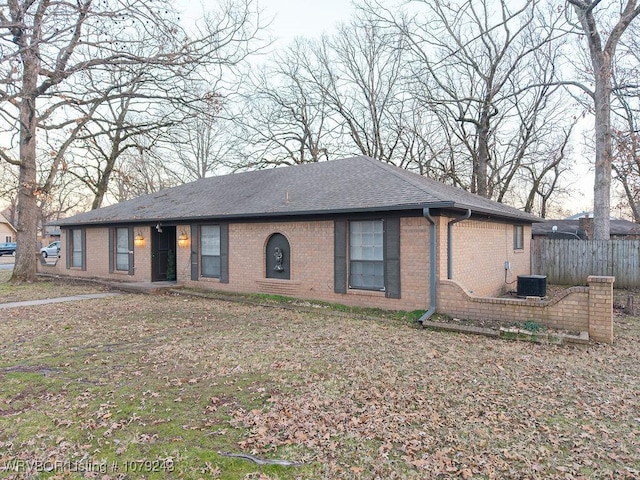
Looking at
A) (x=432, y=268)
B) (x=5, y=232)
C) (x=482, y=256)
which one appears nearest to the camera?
(x=432, y=268)

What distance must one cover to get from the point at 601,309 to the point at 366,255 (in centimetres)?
476

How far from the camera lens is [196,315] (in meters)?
9.31

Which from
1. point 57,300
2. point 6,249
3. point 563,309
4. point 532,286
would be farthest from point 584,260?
point 6,249

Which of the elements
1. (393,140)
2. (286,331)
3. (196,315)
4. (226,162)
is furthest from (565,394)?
(226,162)

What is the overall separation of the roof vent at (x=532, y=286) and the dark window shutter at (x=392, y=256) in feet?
12.7

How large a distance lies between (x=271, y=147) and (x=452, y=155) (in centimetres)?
1203

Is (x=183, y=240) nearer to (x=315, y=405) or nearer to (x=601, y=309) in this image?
(x=315, y=405)

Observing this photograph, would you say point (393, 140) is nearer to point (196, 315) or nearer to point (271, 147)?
point (271, 147)

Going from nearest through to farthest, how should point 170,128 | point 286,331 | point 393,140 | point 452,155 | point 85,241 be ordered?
point 286,331, point 170,128, point 85,241, point 452,155, point 393,140

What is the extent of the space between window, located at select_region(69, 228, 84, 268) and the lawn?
10.9 m

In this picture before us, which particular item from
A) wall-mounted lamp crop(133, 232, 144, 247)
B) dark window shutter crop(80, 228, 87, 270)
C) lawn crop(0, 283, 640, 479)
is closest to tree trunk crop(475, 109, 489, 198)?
lawn crop(0, 283, 640, 479)

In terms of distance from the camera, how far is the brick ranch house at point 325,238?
8.84 metres

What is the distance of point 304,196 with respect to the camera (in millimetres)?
11297

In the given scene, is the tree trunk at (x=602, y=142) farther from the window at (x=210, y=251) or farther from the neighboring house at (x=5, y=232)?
the neighboring house at (x=5, y=232)
